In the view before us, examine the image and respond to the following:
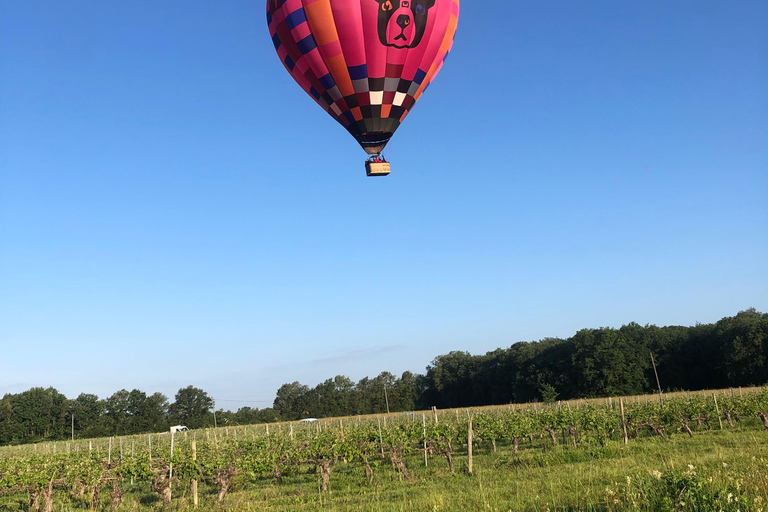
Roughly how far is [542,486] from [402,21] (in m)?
12.9

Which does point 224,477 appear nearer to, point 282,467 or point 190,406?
point 282,467

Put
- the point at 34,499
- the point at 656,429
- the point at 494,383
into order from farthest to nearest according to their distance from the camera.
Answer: the point at 494,383, the point at 656,429, the point at 34,499

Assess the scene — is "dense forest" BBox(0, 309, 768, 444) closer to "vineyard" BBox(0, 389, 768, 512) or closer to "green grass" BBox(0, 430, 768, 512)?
"vineyard" BBox(0, 389, 768, 512)

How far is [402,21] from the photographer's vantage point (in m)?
15.8

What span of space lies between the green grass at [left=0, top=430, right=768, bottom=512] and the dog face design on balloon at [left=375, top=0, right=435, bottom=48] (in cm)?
1241

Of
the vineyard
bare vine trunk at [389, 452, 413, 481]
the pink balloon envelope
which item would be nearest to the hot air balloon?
the pink balloon envelope

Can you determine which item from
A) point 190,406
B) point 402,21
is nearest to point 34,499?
point 402,21

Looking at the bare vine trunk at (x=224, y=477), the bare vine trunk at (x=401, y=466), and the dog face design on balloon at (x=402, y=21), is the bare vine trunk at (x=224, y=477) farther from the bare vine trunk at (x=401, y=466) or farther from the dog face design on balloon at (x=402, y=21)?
the dog face design on balloon at (x=402, y=21)

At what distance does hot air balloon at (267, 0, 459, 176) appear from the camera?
621 inches

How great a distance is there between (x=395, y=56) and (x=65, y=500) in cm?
1611

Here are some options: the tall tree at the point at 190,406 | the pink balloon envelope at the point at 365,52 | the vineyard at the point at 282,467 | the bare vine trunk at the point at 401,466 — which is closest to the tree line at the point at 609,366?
the tall tree at the point at 190,406

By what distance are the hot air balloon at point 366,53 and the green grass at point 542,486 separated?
31.9 ft

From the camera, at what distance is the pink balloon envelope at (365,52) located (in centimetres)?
1577

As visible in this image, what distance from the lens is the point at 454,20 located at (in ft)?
57.6
